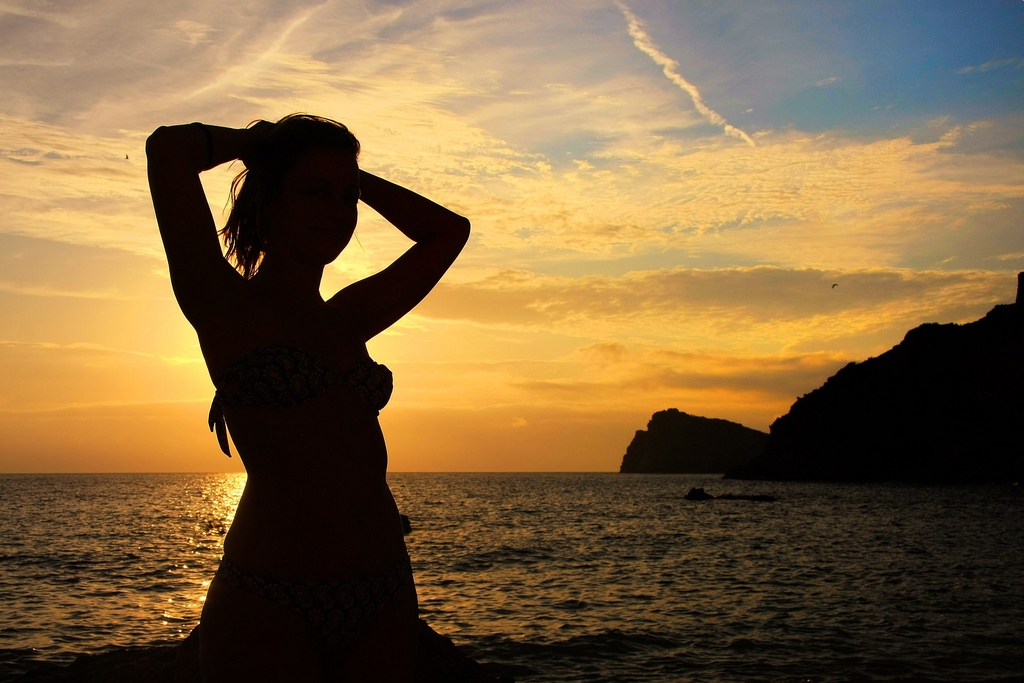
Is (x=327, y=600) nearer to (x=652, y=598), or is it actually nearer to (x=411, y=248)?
(x=411, y=248)

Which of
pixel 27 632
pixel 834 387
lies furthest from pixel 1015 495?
pixel 27 632

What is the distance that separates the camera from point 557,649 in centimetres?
1491

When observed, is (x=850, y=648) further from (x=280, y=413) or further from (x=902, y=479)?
(x=902, y=479)

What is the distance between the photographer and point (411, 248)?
2916 millimetres

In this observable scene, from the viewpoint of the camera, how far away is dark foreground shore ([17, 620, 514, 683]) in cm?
712

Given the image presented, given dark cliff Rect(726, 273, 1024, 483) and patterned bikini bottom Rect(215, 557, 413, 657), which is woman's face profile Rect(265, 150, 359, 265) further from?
dark cliff Rect(726, 273, 1024, 483)

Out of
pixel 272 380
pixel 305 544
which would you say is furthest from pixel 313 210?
pixel 305 544

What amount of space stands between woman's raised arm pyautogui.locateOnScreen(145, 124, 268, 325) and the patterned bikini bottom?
2.47ft

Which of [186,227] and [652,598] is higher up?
[186,227]

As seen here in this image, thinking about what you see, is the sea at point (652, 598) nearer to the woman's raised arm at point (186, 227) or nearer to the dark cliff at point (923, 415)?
the woman's raised arm at point (186, 227)

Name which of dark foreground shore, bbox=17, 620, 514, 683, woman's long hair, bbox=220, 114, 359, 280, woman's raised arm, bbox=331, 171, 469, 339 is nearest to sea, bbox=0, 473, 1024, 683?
dark foreground shore, bbox=17, 620, 514, 683

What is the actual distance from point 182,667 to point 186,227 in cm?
616

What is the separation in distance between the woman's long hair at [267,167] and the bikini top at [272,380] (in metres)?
0.52

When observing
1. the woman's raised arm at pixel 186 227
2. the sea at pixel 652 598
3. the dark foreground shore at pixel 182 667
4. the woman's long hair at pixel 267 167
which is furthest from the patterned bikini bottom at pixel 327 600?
the sea at pixel 652 598
